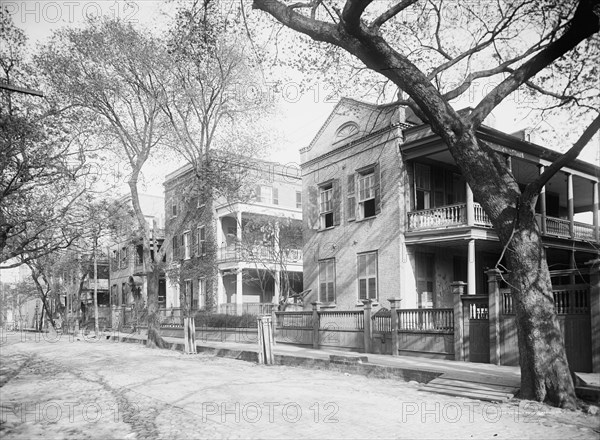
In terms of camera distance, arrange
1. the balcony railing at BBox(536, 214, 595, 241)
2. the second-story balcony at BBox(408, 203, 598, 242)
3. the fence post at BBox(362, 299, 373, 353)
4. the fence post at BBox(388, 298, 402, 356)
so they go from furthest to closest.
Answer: the balcony railing at BBox(536, 214, 595, 241) → the second-story balcony at BBox(408, 203, 598, 242) → the fence post at BBox(362, 299, 373, 353) → the fence post at BBox(388, 298, 402, 356)

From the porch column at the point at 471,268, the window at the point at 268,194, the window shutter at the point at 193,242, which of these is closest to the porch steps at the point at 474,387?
the porch column at the point at 471,268

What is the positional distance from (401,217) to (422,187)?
6.03ft

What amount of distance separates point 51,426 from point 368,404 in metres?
4.88

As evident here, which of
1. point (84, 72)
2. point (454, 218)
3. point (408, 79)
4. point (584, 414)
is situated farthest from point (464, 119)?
point (84, 72)

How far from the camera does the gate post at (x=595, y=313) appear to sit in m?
11.4

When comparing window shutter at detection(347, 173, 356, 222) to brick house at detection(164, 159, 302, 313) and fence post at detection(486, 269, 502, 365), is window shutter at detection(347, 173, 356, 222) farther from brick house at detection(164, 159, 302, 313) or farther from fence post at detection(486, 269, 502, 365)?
fence post at detection(486, 269, 502, 365)

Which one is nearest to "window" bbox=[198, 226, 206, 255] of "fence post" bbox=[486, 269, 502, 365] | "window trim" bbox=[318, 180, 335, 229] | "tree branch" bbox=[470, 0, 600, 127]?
"window trim" bbox=[318, 180, 335, 229]

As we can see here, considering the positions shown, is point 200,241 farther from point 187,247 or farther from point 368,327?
point 368,327

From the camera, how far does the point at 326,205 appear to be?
26156mm

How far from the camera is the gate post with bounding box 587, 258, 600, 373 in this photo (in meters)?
11.4

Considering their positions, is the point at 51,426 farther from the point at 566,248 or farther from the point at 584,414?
the point at 566,248

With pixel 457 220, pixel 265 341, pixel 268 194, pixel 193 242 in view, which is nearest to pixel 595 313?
pixel 265 341

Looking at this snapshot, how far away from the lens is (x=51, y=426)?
7.61 meters

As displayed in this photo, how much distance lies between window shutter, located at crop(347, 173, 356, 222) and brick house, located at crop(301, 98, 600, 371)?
0.05 metres
